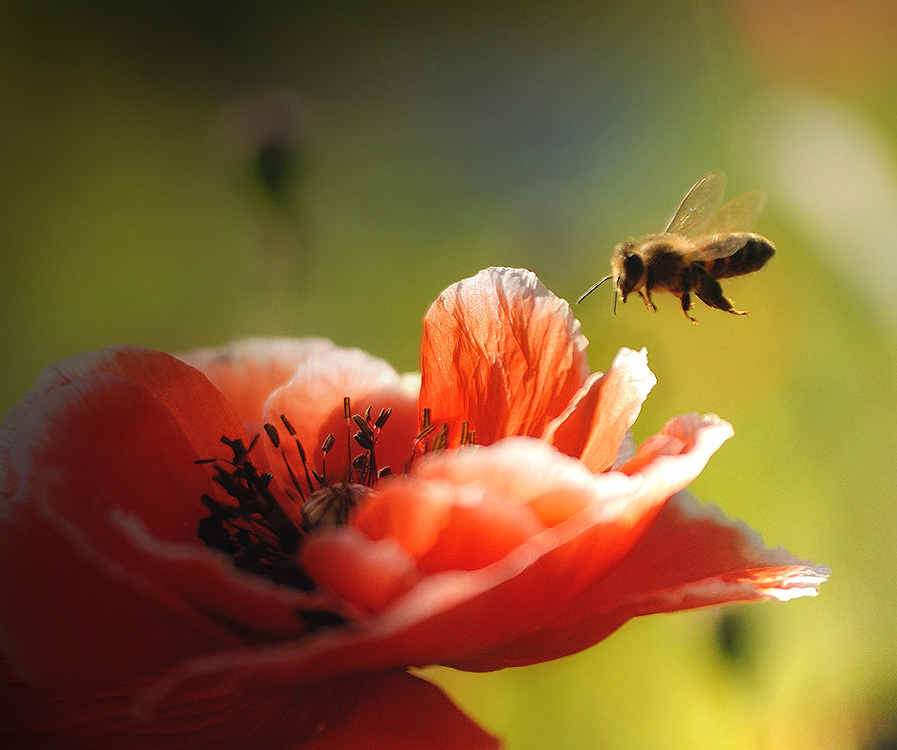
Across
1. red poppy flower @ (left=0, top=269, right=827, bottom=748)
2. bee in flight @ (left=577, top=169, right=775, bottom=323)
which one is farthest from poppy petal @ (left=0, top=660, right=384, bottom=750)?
bee in flight @ (left=577, top=169, right=775, bottom=323)

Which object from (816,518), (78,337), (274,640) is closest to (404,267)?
(78,337)

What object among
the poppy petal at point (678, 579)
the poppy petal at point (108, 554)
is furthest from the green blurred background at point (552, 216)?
the poppy petal at point (108, 554)

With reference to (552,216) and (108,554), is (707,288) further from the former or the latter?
(552,216)

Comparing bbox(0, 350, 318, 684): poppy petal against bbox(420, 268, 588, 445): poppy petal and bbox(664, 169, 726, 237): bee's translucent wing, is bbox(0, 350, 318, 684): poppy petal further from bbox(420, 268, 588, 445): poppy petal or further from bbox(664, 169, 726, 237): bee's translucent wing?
bbox(664, 169, 726, 237): bee's translucent wing

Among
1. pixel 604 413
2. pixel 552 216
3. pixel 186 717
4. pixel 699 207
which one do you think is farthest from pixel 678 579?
pixel 552 216

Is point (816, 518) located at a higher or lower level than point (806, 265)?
lower

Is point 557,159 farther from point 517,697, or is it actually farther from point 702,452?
point 702,452

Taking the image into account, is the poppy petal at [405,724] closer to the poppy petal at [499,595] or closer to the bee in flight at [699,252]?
the poppy petal at [499,595]
